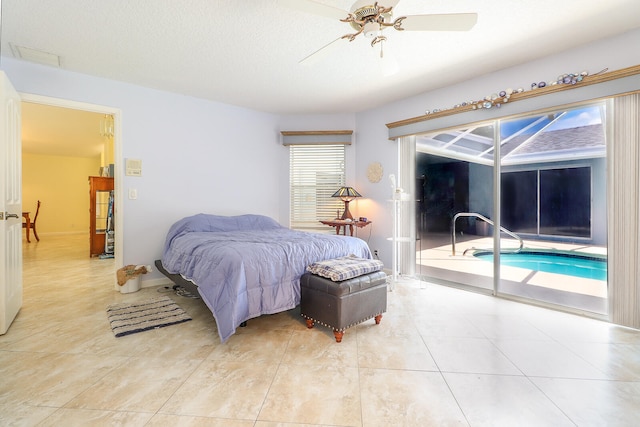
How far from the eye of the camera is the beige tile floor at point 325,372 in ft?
4.70

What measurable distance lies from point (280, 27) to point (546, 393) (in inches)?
121

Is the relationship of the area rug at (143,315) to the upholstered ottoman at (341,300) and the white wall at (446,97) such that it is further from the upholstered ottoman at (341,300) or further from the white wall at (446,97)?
the white wall at (446,97)

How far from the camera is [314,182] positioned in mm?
4883

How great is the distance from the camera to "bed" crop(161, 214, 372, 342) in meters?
2.12

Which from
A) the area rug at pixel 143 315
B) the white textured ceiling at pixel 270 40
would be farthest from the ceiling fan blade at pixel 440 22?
the area rug at pixel 143 315

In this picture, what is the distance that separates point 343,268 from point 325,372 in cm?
75

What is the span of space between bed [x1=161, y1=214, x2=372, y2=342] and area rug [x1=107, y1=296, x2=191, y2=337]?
1.15 feet

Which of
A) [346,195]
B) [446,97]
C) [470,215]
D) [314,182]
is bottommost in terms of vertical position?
[470,215]

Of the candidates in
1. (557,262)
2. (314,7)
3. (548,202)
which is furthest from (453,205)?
(314,7)

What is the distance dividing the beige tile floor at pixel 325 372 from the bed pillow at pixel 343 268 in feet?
1.60

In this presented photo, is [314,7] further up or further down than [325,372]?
further up

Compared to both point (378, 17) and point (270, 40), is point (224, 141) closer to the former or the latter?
point (270, 40)

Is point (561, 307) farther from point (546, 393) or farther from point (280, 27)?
point (280, 27)

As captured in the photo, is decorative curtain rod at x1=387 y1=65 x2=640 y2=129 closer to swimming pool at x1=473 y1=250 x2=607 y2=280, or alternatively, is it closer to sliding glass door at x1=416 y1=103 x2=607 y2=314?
sliding glass door at x1=416 y1=103 x2=607 y2=314
